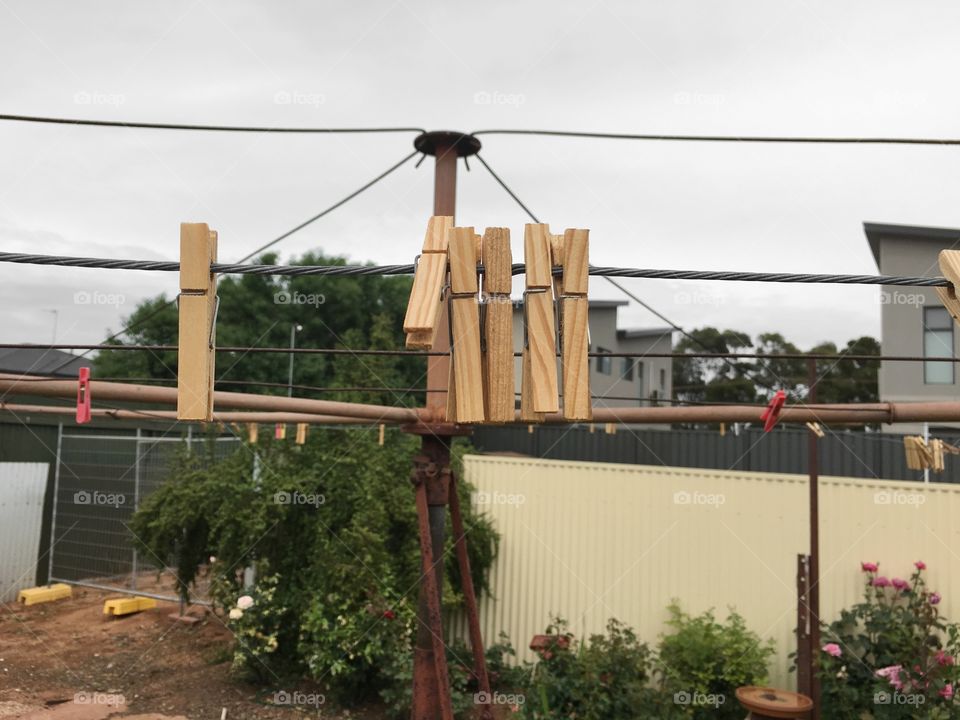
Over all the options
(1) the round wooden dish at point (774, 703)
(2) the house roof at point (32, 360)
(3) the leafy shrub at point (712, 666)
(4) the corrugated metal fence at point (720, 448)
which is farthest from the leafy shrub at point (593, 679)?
(2) the house roof at point (32, 360)

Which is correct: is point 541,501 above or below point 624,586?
above

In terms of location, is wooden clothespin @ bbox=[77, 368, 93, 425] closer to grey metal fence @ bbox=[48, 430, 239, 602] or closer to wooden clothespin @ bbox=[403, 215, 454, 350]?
wooden clothespin @ bbox=[403, 215, 454, 350]

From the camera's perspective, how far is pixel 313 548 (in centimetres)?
736

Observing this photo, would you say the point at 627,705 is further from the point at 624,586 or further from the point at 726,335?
the point at 726,335

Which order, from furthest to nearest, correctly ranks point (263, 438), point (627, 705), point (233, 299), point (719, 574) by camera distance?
point (233, 299)
point (263, 438)
point (719, 574)
point (627, 705)

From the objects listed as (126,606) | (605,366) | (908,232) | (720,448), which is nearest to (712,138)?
(720,448)

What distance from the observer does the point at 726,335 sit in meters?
36.3

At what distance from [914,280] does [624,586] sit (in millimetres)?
5525

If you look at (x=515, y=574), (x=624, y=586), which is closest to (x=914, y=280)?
(x=624, y=586)

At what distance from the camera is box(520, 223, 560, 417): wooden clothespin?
6.78ft

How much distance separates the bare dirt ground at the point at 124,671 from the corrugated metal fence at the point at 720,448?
4722 millimetres

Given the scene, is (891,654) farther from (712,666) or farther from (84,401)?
(84,401)

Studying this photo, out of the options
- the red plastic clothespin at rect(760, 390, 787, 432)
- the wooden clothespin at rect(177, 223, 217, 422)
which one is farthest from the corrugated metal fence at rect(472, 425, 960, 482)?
the wooden clothespin at rect(177, 223, 217, 422)

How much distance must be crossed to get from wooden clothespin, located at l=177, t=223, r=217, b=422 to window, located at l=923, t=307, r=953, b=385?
649 inches
